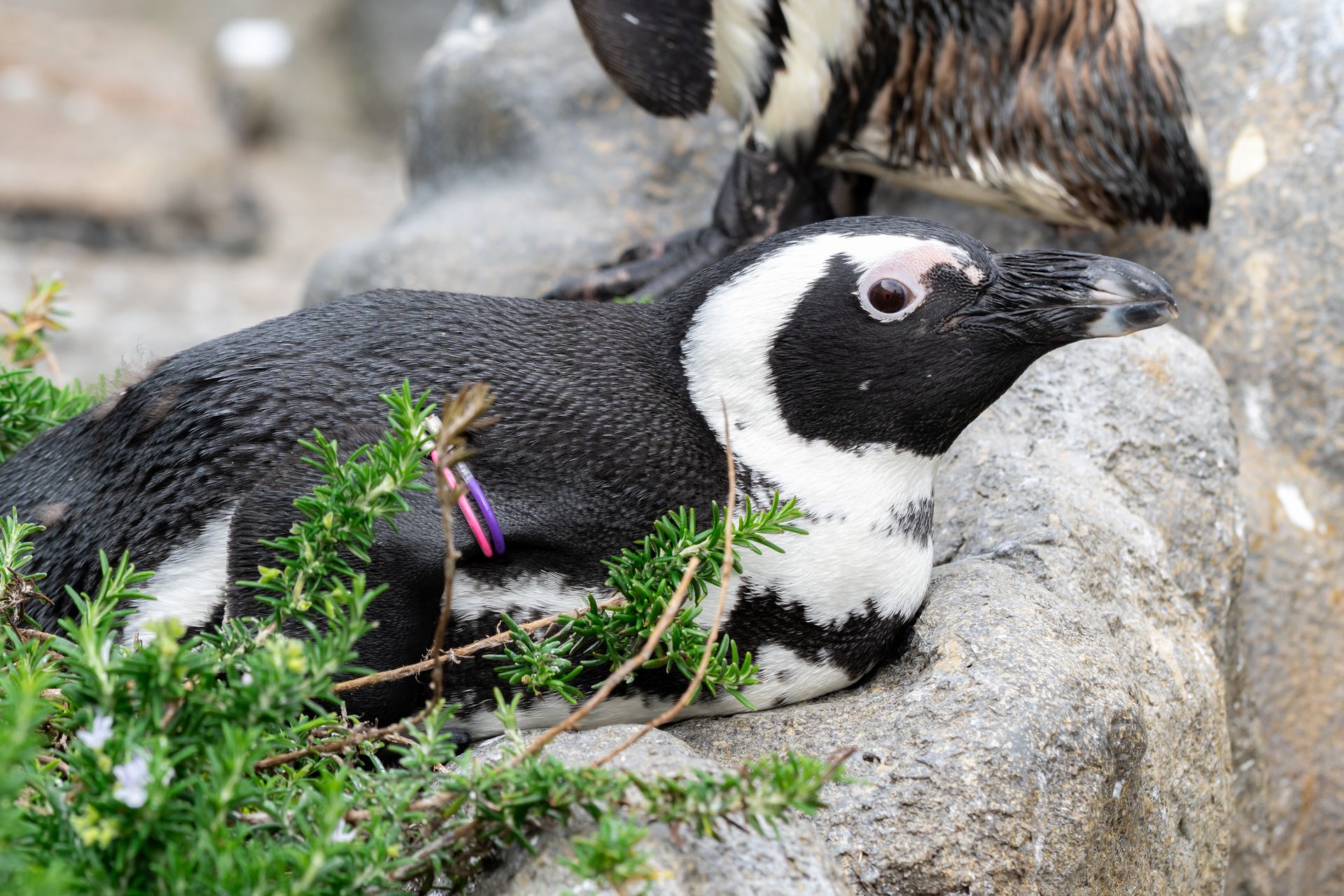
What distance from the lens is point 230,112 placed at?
7141 millimetres

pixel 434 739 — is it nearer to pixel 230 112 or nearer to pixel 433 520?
pixel 433 520

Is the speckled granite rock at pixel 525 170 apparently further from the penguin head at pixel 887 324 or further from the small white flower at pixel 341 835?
the small white flower at pixel 341 835

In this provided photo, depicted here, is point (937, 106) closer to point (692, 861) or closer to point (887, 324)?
point (887, 324)

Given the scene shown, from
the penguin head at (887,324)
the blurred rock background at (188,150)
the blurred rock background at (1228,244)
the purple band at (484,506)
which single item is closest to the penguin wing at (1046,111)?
the blurred rock background at (1228,244)

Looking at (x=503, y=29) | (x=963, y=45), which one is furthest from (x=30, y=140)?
(x=963, y=45)

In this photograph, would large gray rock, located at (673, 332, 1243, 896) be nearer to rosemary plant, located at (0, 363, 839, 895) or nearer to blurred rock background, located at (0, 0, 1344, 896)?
blurred rock background, located at (0, 0, 1344, 896)

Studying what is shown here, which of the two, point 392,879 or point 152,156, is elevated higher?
point 392,879

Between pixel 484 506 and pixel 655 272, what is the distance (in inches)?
41.3

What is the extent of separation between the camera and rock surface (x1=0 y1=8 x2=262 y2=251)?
508cm

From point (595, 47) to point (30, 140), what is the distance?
14.1ft

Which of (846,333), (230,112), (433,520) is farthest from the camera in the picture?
(230,112)

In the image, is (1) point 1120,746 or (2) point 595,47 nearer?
(1) point 1120,746

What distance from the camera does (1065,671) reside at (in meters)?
1.18

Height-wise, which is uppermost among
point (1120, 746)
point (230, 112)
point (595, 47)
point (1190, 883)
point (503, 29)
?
point (595, 47)
